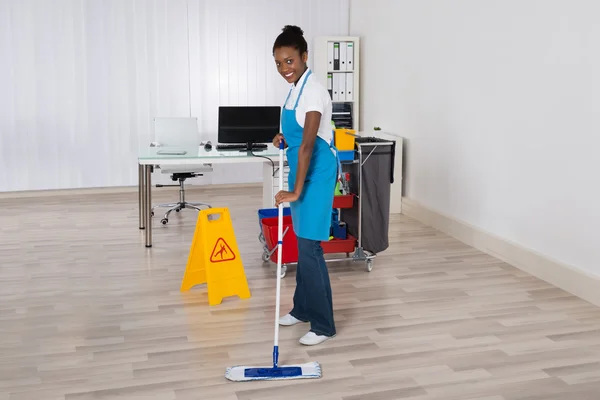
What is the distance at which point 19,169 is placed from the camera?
7121 mm

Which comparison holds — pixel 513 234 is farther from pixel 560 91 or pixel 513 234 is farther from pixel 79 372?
pixel 79 372

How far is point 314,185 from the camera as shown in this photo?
333 cm

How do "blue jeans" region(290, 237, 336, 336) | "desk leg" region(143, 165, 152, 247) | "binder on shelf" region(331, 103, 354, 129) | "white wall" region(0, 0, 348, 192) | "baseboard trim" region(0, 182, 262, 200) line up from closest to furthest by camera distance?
"blue jeans" region(290, 237, 336, 336), "desk leg" region(143, 165, 152, 247), "white wall" region(0, 0, 348, 192), "baseboard trim" region(0, 182, 262, 200), "binder on shelf" region(331, 103, 354, 129)

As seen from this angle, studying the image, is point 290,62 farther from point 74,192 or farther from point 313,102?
point 74,192

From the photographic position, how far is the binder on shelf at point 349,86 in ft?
24.3

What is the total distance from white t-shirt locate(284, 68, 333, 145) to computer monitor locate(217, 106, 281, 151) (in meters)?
2.20

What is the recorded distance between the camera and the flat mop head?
3072mm

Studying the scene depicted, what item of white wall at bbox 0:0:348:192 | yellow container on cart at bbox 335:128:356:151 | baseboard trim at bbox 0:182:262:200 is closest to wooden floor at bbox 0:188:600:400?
yellow container on cart at bbox 335:128:356:151

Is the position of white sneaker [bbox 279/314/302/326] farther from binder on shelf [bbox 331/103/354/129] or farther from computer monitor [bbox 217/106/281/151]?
binder on shelf [bbox 331/103/354/129]

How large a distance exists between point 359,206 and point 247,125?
1373 millimetres

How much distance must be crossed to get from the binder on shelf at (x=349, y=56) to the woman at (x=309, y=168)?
405cm

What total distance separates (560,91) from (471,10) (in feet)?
4.07

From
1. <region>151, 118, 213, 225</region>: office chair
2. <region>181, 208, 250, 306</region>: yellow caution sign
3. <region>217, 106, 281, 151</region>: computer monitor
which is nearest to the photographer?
<region>181, 208, 250, 306</region>: yellow caution sign

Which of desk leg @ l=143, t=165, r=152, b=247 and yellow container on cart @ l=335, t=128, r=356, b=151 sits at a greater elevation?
yellow container on cart @ l=335, t=128, r=356, b=151
